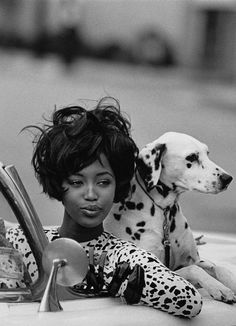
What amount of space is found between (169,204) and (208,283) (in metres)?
0.35

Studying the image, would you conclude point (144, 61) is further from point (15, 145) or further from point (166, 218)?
point (166, 218)

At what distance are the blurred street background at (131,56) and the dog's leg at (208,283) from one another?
1477cm

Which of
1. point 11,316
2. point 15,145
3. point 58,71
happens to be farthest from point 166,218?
point 58,71

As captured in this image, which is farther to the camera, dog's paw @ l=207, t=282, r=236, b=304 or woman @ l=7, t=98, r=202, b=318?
dog's paw @ l=207, t=282, r=236, b=304

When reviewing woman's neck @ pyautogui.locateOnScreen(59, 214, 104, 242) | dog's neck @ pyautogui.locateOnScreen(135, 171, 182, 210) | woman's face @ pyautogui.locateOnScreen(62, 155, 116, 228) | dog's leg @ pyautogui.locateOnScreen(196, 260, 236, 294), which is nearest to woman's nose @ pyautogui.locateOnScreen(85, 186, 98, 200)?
woman's face @ pyautogui.locateOnScreen(62, 155, 116, 228)

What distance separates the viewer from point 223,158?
16.1m

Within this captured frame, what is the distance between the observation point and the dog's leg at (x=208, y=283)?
3.61 meters

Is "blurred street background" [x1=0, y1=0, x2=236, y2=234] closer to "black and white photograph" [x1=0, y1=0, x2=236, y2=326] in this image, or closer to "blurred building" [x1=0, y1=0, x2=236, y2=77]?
"blurred building" [x1=0, y1=0, x2=236, y2=77]

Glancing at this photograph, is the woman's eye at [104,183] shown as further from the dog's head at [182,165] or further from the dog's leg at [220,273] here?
the dog's leg at [220,273]

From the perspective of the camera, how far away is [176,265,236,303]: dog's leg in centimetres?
361

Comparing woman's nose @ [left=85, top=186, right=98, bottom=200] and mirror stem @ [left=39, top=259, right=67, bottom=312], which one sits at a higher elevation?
woman's nose @ [left=85, top=186, right=98, bottom=200]

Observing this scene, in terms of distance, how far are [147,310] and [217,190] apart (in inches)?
32.0

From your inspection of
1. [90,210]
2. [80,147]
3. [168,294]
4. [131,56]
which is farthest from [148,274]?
[131,56]

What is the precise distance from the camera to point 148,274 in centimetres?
337
